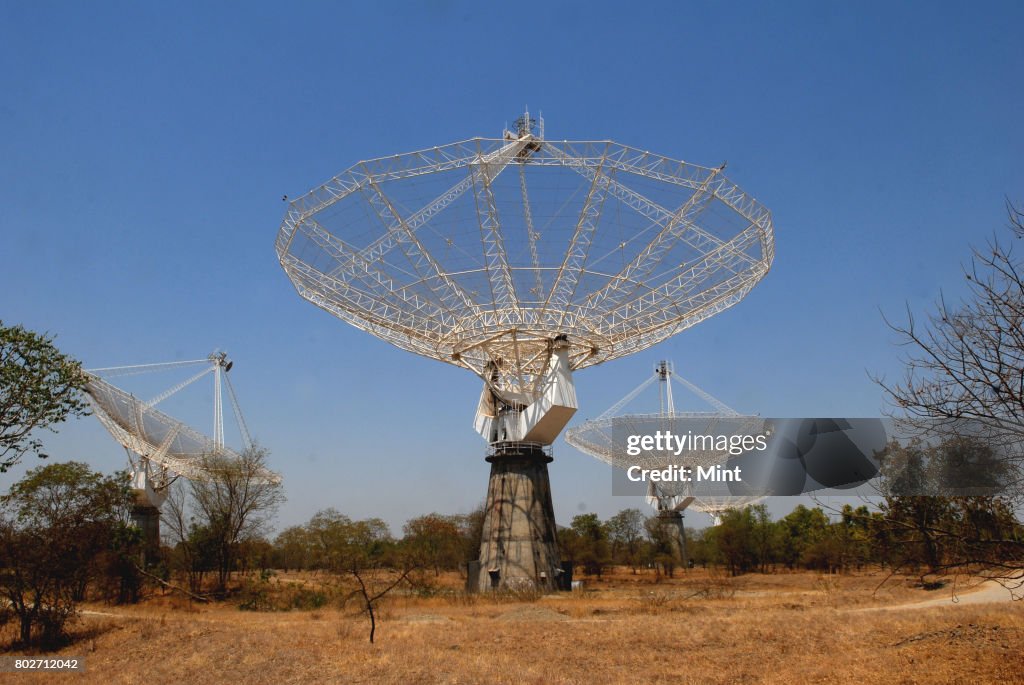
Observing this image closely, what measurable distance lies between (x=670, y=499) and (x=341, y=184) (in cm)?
5765

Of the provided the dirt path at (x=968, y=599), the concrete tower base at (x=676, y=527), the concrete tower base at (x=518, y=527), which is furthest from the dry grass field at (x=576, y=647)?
the concrete tower base at (x=676, y=527)

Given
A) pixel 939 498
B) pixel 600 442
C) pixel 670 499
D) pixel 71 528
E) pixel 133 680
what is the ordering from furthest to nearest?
1. pixel 670 499
2. pixel 600 442
3. pixel 71 528
4. pixel 133 680
5. pixel 939 498

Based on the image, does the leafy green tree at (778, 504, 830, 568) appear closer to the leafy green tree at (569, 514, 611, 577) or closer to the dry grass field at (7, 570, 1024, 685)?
the leafy green tree at (569, 514, 611, 577)

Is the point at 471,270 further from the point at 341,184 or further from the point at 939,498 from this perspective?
the point at 939,498

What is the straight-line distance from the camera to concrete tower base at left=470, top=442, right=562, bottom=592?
1547 inches

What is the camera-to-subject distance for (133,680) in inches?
802

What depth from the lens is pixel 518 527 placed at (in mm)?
39906

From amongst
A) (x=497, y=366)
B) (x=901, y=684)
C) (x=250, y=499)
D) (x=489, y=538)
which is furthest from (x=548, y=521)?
(x=901, y=684)

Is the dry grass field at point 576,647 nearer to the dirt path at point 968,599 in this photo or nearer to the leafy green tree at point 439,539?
the dirt path at point 968,599

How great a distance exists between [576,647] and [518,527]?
59.2 feet

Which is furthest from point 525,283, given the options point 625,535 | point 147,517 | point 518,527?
point 625,535

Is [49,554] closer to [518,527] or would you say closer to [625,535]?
[518,527]

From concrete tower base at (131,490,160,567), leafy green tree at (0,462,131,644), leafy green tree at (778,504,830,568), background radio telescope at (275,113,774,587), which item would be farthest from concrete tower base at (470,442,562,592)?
leafy green tree at (778,504,830,568)

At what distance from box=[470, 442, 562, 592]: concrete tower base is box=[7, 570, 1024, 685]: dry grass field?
7.20m
